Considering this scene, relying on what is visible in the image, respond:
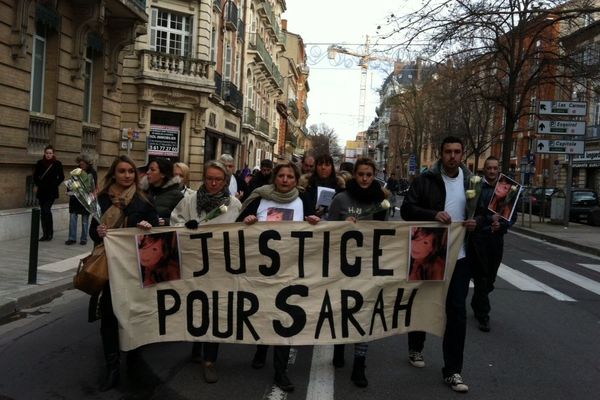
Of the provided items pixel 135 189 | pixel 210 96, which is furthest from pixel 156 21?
pixel 135 189

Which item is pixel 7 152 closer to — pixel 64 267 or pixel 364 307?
pixel 64 267

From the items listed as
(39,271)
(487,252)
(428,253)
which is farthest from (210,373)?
(39,271)

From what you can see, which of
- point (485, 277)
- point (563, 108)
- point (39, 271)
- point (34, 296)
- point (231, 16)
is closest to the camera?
point (485, 277)

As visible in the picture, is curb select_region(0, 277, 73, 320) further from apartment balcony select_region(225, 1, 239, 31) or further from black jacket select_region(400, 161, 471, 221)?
apartment balcony select_region(225, 1, 239, 31)

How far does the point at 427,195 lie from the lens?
484 cm

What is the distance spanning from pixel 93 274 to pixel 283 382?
1.69 metres

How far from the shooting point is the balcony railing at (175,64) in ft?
81.0

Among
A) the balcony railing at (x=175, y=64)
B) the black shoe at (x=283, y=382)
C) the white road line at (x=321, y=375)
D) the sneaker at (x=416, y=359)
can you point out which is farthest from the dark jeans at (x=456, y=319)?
the balcony railing at (x=175, y=64)

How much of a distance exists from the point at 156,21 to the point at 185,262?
2292 centimetres

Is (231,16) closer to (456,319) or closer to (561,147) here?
(561,147)

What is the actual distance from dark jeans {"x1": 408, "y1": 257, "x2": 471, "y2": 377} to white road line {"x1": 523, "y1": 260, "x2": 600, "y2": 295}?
5.89m

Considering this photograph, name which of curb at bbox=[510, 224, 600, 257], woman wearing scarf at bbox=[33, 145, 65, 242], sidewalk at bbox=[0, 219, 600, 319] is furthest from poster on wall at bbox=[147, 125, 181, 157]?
curb at bbox=[510, 224, 600, 257]

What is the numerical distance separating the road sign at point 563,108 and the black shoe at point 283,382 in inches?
767

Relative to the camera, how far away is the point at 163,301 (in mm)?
4750
